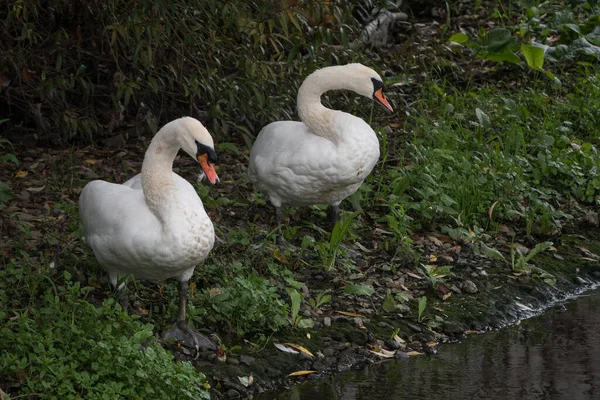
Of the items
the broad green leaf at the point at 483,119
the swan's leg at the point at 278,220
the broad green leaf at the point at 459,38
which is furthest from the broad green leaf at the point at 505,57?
the swan's leg at the point at 278,220

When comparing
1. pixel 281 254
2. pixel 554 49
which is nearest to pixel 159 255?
pixel 281 254

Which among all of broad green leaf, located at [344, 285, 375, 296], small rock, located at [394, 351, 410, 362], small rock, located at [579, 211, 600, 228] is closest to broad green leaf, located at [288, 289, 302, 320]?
broad green leaf, located at [344, 285, 375, 296]

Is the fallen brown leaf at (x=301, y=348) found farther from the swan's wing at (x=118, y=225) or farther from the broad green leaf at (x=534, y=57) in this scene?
the broad green leaf at (x=534, y=57)

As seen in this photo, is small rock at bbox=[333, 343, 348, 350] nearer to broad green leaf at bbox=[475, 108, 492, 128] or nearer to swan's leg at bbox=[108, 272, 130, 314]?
swan's leg at bbox=[108, 272, 130, 314]

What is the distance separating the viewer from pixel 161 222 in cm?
468

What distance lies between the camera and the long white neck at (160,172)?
15.5 ft

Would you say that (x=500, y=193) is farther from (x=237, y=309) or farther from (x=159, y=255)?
(x=159, y=255)

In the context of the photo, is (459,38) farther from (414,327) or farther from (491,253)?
(414,327)

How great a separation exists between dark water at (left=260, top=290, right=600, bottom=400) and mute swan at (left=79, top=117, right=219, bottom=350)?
0.70m

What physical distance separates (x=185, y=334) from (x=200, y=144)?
86 cm

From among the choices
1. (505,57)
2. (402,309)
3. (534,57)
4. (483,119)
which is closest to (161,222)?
(402,309)

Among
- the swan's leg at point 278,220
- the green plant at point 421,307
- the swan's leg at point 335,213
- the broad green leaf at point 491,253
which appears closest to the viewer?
the green plant at point 421,307

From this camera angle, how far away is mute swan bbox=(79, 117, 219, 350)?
182 inches

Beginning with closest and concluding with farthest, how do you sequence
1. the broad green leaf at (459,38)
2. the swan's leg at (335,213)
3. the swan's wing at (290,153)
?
the swan's wing at (290,153) → the swan's leg at (335,213) → the broad green leaf at (459,38)
